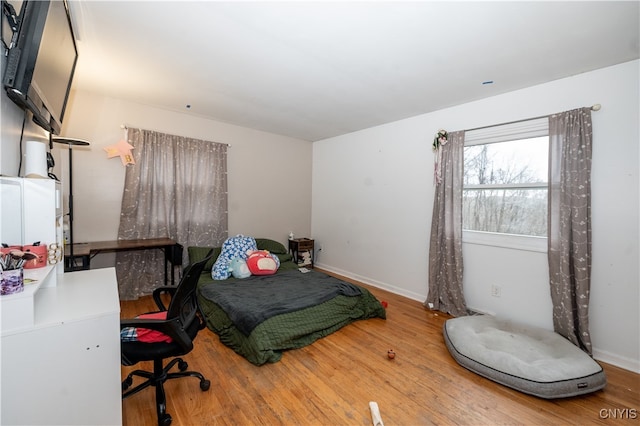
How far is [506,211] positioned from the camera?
114 inches

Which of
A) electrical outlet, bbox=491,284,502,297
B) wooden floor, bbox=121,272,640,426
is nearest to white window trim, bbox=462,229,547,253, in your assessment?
electrical outlet, bbox=491,284,502,297

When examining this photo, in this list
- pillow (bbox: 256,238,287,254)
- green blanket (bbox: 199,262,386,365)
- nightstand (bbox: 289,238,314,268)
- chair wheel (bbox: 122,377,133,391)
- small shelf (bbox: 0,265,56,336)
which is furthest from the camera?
nightstand (bbox: 289,238,314,268)

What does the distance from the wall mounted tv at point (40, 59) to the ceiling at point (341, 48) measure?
0.35 meters

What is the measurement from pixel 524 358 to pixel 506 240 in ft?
4.06

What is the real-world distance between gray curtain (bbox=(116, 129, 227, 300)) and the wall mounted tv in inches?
69.9

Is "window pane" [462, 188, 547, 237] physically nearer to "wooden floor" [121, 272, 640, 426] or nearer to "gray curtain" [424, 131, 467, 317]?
"gray curtain" [424, 131, 467, 317]

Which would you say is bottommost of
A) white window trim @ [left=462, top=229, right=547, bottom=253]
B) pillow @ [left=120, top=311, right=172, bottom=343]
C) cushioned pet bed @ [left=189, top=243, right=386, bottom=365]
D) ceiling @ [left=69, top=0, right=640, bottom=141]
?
cushioned pet bed @ [left=189, top=243, right=386, bottom=365]

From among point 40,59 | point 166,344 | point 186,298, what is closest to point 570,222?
point 186,298

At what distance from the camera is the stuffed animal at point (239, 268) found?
3.37 metres

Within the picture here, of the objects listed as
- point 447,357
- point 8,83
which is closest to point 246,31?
point 8,83

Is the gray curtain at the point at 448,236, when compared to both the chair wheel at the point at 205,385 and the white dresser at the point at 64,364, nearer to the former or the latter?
the chair wheel at the point at 205,385

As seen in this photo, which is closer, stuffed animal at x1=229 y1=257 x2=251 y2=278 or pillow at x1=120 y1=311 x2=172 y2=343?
pillow at x1=120 y1=311 x2=172 y2=343

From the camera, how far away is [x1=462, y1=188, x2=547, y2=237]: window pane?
8.78 feet

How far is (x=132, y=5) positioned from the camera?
5.56ft
